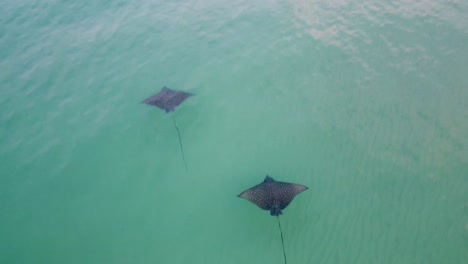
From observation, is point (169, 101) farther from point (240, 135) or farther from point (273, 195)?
point (273, 195)

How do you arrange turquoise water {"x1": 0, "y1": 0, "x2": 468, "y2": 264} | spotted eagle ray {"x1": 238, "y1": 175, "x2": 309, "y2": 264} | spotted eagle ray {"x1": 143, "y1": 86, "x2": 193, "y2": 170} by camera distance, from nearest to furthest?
spotted eagle ray {"x1": 238, "y1": 175, "x2": 309, "y2": 264} → turquoise water {"x1": 0, "y1": 0, "x2": 468, "y2": 264} → spotted eagle ray {"x1": 143, "y1": 86, "x2": 193, "y2": 170}

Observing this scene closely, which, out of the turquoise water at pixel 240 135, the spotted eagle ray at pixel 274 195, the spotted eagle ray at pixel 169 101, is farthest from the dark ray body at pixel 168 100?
the spotted eagle ray at pixel 274 195

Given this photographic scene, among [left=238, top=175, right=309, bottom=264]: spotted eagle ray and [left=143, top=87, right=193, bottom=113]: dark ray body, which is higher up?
[left=143, top=87, right=193, bottom=113]: dark ray body

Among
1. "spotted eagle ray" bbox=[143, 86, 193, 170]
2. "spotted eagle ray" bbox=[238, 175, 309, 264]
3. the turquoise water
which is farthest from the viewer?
"spotted eagle ray" bbox=[143, 86, 193, 170]

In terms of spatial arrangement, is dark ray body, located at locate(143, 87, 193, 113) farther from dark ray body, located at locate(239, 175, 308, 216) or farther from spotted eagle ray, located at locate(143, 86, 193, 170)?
dark ray body, located at locate(239, 175, 308, 216)

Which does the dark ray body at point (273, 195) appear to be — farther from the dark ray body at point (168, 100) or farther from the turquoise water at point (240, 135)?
the dark ray body at point (168, 100)

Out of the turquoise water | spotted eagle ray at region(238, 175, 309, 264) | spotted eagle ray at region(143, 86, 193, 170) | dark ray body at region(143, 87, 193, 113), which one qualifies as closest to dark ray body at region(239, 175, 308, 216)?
spotted eagle ray at region(238, 175, 309, 264)
